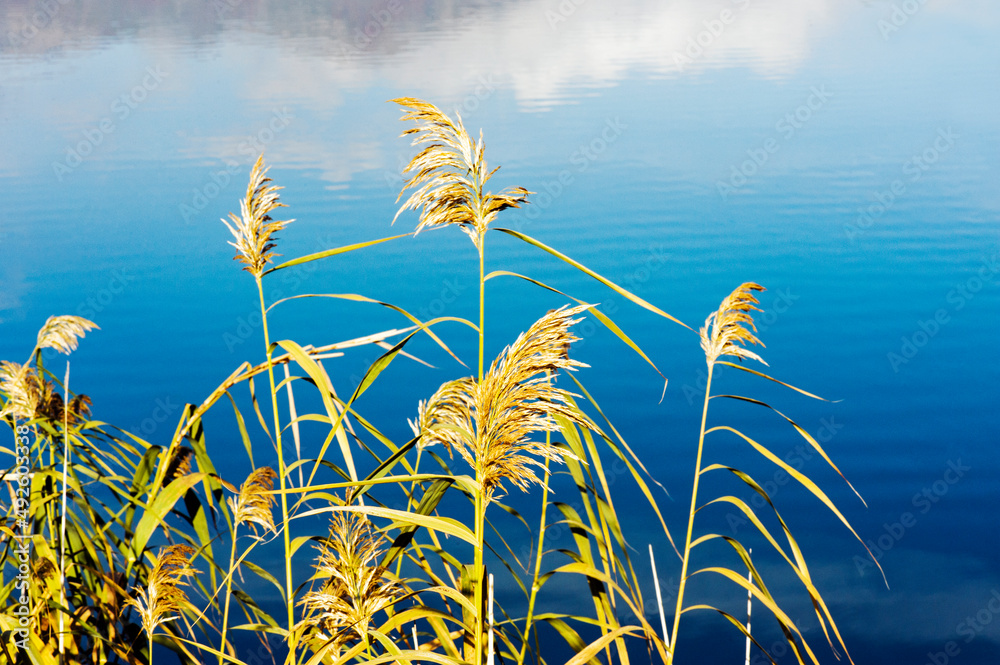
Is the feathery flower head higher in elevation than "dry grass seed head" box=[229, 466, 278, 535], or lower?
higher

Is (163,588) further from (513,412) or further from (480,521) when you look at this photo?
(513,412)

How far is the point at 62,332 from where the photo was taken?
1.82m

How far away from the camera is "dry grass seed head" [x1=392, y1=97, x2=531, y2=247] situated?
140 cm

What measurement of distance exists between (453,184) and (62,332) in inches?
39.7

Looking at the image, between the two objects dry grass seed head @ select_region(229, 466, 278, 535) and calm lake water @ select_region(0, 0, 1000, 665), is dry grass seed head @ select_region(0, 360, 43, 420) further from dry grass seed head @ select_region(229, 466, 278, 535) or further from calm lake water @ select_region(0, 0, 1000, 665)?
calm lake water @ select_region(0, 0, 1000, 665)

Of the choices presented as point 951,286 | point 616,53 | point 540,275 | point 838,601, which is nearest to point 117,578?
point 838,601

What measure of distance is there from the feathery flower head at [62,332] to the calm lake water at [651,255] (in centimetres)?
321

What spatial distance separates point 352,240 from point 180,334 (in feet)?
8.33

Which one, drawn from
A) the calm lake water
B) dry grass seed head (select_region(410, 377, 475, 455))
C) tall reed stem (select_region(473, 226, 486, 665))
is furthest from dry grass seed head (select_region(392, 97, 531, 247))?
the calm lake water

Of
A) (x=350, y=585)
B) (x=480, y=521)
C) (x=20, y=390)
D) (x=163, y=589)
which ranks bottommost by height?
(x=163, y=589)

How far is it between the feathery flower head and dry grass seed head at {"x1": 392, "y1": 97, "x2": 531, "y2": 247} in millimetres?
870

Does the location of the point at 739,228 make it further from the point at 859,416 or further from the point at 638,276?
the point at 859,416

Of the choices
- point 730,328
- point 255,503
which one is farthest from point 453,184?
point 255,503

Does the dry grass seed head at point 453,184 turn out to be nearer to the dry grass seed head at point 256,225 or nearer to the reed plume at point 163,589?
the dry grass seed head at point 256,225
